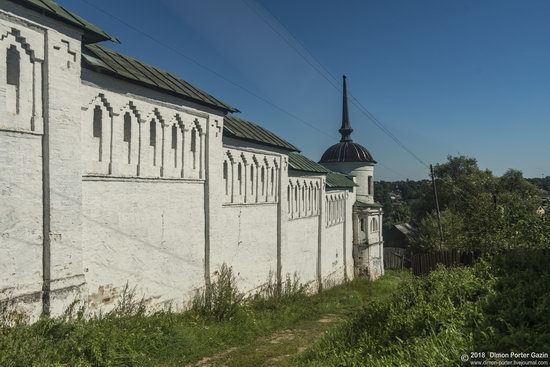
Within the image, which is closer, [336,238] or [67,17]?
[67,17]

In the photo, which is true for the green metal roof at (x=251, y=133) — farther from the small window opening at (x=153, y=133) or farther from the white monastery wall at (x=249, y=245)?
the small window opening at (x=153, y=133)

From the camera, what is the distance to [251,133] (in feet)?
42.0

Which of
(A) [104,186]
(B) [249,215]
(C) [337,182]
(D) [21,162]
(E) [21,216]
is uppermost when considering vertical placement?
(C) [337,182]

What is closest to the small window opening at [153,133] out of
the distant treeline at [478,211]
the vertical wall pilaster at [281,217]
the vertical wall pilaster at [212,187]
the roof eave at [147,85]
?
the roof eave at [147,85]

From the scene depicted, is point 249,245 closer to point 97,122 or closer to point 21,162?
point 97,122

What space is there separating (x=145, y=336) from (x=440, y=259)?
11599 mm

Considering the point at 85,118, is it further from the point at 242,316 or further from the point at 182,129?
A: the point at 242,316

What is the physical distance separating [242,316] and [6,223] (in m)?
5.99

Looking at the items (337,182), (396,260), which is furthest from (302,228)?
(396,260)

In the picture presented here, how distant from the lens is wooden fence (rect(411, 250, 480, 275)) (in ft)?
44.5

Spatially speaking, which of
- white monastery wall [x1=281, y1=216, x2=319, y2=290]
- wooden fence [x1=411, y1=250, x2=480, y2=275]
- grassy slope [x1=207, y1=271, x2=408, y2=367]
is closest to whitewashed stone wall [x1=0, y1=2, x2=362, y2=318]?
grassy slope [x1=207, y1=271, x2=408, y2=367]

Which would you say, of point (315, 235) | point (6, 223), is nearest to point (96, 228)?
point (6, 223)

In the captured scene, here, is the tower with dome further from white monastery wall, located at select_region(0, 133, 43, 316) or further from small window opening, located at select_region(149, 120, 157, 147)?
white monastery wall, located at select_region(0, 133, 43, 316)

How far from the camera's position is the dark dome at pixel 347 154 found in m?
26.6
